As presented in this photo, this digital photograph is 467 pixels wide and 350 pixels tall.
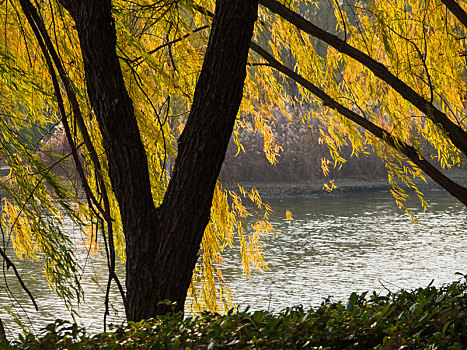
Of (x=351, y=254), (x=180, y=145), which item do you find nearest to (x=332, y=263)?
(x=351, y=254)

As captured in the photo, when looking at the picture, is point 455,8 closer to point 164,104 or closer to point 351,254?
point 164,104

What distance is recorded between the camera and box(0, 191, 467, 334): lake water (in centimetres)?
727

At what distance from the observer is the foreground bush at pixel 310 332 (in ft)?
5.49

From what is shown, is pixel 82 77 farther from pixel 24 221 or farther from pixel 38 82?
pixel 24 221

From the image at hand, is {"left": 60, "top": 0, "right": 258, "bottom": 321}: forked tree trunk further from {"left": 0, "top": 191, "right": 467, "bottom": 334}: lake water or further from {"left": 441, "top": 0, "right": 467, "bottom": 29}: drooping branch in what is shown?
{"left": 0, "top": 191, "right": 467, "bottom": 334}: lake water

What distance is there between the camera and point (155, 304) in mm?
2422

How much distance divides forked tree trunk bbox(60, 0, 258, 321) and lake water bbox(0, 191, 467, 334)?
9.48ft

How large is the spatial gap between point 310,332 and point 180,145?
93cm

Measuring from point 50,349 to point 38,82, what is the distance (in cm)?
177

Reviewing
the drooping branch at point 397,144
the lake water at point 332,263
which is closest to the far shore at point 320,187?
the lake water at point 332,263

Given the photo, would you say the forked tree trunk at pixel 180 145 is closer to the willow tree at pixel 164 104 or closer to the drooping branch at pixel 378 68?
the willow tree at pixel 164 104

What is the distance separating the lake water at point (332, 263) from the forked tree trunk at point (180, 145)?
9.48 ft

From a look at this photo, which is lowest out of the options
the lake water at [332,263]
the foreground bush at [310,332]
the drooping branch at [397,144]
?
the lake water at [332,263]

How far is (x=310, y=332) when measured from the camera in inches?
70.6
